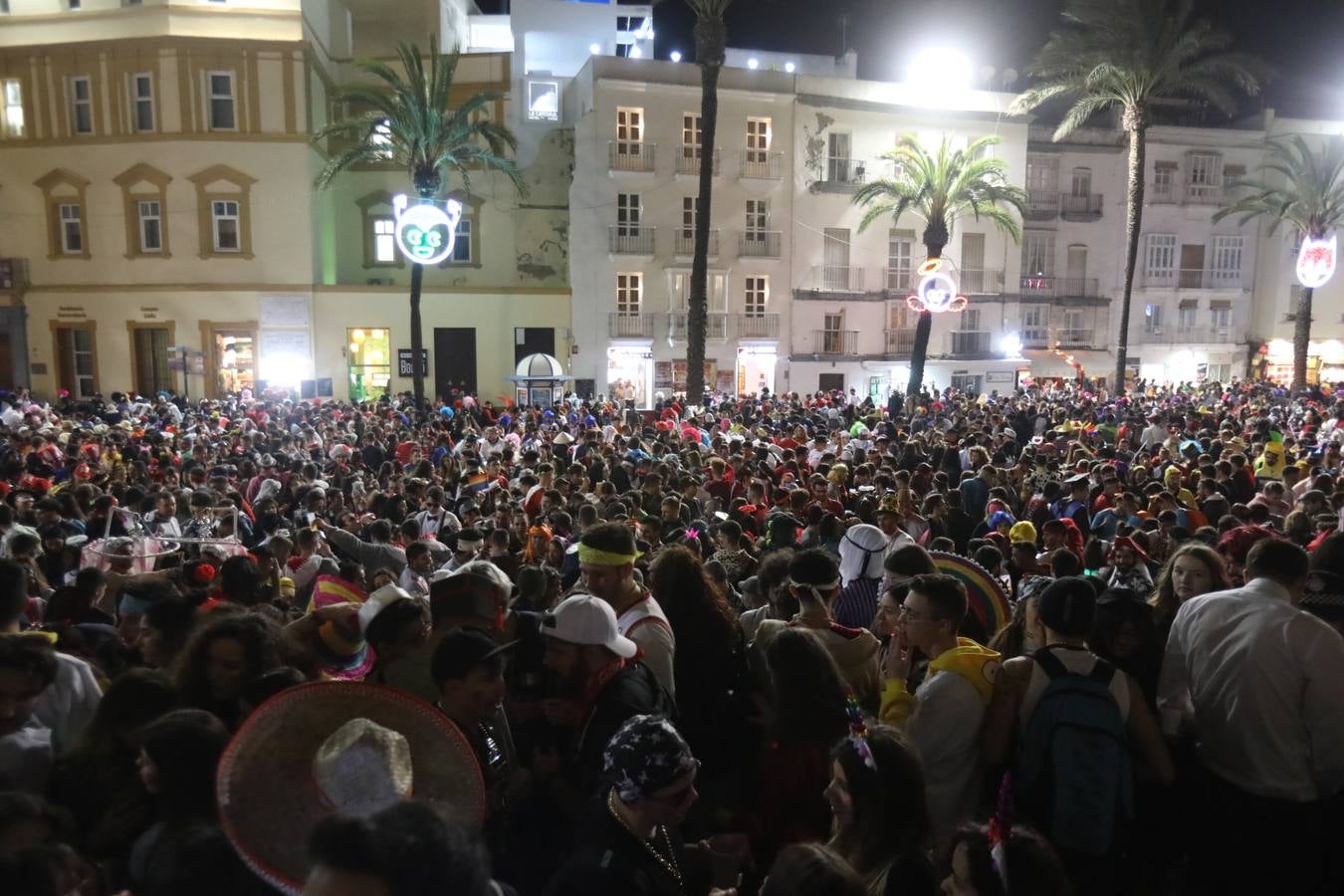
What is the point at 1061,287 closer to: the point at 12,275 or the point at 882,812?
the point at 12,275

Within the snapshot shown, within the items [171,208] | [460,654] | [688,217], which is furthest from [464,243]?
[460,654]

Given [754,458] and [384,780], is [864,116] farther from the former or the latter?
[384,780]

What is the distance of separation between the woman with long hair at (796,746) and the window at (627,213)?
98.3ft

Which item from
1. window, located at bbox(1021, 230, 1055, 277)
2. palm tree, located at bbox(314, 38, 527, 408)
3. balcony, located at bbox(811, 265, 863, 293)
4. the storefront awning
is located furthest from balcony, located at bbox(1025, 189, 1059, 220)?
palm tree, located at bbox(314, 38, 527, 408)

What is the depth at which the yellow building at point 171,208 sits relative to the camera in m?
28.6

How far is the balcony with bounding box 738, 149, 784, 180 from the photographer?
33000mm

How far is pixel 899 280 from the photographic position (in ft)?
117

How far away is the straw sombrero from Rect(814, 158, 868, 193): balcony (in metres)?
33.8

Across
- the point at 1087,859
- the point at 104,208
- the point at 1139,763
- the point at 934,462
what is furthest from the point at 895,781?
the point at 104,208

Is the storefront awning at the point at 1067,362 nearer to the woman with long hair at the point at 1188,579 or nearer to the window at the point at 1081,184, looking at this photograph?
the window at the point at 1081,184

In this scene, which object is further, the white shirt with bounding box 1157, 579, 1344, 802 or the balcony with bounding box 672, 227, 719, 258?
the balcony with bounding box 672, 227, 719, 258

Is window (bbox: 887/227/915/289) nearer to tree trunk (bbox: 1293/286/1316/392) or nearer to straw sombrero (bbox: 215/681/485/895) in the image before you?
tree trunk (bbox: 1293/286/1316/392)

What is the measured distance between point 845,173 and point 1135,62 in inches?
418

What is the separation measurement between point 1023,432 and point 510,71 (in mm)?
23980
